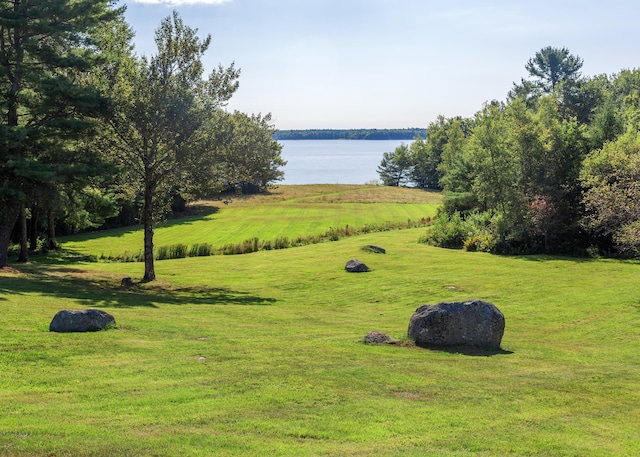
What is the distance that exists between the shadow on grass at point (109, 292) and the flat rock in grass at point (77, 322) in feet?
20.3

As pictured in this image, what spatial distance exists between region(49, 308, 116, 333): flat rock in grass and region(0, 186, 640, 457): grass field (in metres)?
0.57

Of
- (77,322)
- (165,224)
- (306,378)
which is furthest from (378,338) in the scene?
(165,224)

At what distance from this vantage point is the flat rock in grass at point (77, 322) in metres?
16.1

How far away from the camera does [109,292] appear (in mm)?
27594

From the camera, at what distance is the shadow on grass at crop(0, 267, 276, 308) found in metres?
24.6

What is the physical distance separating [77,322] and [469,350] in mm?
12369

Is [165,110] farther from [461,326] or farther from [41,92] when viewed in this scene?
[461,326]

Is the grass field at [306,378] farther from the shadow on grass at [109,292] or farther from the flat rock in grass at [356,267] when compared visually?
the flat rock in grass at [356,267]

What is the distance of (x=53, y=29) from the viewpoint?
30359 millimetres

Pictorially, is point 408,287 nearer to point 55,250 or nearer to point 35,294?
point 35,294

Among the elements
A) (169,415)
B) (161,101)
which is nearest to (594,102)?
(161,101)

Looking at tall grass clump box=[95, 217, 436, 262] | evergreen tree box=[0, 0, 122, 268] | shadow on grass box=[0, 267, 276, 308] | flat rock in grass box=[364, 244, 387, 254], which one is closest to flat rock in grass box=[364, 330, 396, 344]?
shadow on grass box=[0, 267, 276, 308]

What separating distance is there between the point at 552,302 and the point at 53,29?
31.0 m

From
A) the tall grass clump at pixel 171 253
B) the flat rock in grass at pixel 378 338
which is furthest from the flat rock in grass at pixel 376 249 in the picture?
the flat rock in grass at pixel 378 338
